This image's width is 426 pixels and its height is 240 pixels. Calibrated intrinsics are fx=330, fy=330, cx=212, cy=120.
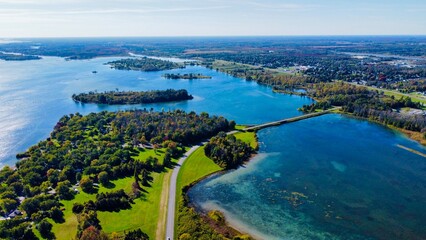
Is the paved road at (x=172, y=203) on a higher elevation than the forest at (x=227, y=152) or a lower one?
lower

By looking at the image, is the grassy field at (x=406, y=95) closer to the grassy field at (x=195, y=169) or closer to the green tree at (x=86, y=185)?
the grassy field at (x=195, y=169)

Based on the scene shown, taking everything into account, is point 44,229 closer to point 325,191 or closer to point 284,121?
Answer: point 325,191

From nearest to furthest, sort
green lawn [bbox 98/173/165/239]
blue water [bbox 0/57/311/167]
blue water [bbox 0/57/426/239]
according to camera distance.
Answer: green lawn [bbox 98/173/165/239] < blue water [bbox 0/57/426/239] < blue water [bbox 0/57/311/167]

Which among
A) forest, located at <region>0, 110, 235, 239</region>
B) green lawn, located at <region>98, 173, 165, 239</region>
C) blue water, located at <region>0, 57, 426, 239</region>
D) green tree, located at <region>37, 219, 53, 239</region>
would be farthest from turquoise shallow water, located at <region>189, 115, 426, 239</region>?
green tree, located at <region>37, 219, 53, 239</region>

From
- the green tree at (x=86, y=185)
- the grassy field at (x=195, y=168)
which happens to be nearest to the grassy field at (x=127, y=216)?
the green tree at (x=86, y=185)

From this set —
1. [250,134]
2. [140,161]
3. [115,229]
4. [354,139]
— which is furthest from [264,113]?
[115,229]

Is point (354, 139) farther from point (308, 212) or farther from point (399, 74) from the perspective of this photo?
point (399, 74)

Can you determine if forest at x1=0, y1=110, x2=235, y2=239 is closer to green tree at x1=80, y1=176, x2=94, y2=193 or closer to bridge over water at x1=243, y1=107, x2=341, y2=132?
green tree at x1=80, y1=176, x2=94, y2=193
